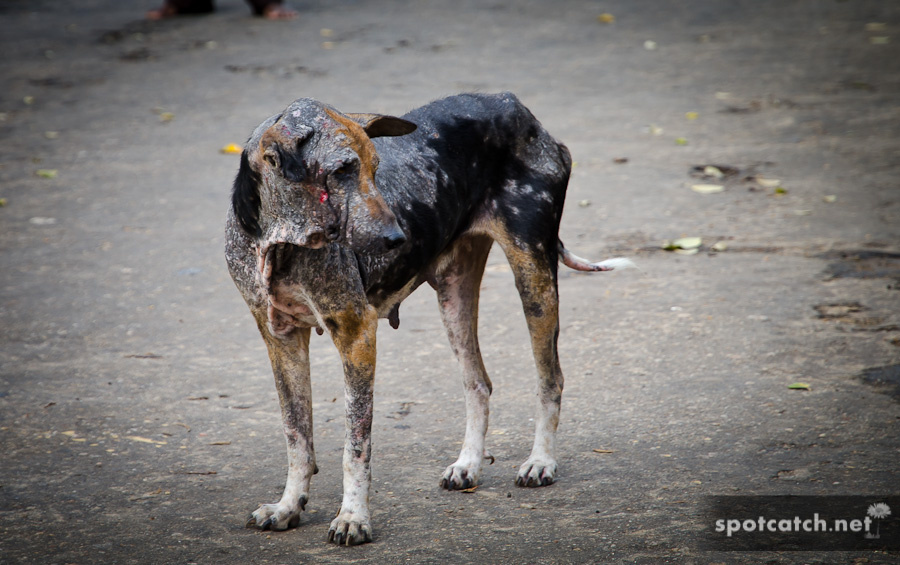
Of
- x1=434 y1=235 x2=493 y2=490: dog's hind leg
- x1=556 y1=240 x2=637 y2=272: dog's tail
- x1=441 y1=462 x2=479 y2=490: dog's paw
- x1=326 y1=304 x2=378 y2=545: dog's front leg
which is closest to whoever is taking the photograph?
x1=326 y1=304 x2=378 y2=545: dog's front leg

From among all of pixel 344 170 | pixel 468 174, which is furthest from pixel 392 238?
pixel 468 174

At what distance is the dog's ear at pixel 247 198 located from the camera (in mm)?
3357

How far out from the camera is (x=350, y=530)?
3.64m

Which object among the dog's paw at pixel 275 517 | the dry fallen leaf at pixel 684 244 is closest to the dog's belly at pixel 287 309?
the dog's paw at pixel 275 517

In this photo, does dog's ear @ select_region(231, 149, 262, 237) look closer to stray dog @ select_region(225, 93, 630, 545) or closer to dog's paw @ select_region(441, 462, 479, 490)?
stray dog @ select_region(225, 93, 630, 545)

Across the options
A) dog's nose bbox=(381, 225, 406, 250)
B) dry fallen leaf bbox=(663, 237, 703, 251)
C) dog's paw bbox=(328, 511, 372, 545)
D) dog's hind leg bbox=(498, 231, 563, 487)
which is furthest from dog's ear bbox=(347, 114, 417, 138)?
dry fallen leaf bbox=(663, 237, 703, 251)

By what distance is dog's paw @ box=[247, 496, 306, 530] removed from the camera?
3.78 meters

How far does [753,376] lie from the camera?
5.18m

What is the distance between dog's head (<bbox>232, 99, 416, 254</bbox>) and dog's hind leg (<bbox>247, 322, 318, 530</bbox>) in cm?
65

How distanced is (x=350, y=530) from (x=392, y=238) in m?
1.26

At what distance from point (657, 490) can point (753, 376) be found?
143 cm

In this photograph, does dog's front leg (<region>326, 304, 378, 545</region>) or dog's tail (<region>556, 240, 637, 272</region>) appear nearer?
dog's front leg (<region>326, 304, 378, 545</region>)

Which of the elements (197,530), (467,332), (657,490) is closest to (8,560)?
(197,530)

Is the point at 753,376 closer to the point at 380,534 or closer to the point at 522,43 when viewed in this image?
the point at 380,534
